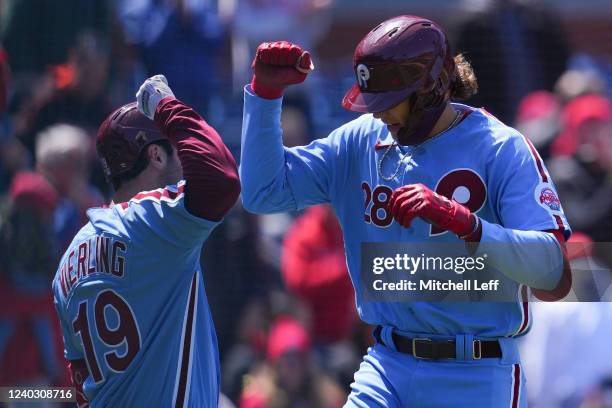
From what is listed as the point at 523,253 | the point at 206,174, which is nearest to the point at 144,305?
the point at 206,174

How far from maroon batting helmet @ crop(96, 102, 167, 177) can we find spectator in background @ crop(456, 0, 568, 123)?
15.5 ft

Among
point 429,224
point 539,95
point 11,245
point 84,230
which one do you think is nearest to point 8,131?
point 11,245

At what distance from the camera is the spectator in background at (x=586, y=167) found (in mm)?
6859

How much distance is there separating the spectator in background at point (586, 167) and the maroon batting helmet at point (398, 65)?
3.27 m

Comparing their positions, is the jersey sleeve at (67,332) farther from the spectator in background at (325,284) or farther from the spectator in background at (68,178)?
the spectator in background at (325,284)

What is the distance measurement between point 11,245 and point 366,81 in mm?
3534

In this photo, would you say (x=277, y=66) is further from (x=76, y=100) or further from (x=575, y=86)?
(x=575, y=86)

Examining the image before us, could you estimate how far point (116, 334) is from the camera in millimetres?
3609

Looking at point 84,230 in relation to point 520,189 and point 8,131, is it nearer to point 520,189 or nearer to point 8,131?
point 520,189

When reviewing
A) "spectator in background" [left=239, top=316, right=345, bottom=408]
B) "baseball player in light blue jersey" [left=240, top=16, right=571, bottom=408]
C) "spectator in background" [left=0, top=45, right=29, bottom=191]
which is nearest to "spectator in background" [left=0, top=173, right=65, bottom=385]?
"spectator in background" [left=0, top=45, right=29, bottom=191]

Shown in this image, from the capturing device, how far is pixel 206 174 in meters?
3.45

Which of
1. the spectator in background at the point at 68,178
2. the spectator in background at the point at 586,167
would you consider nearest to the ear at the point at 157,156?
the spectator in background at the point at 68,178

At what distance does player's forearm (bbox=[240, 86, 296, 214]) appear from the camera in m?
3.84

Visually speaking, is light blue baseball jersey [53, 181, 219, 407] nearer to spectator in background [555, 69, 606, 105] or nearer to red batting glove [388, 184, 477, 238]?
red batting glove [388, 184, 477, 238]
